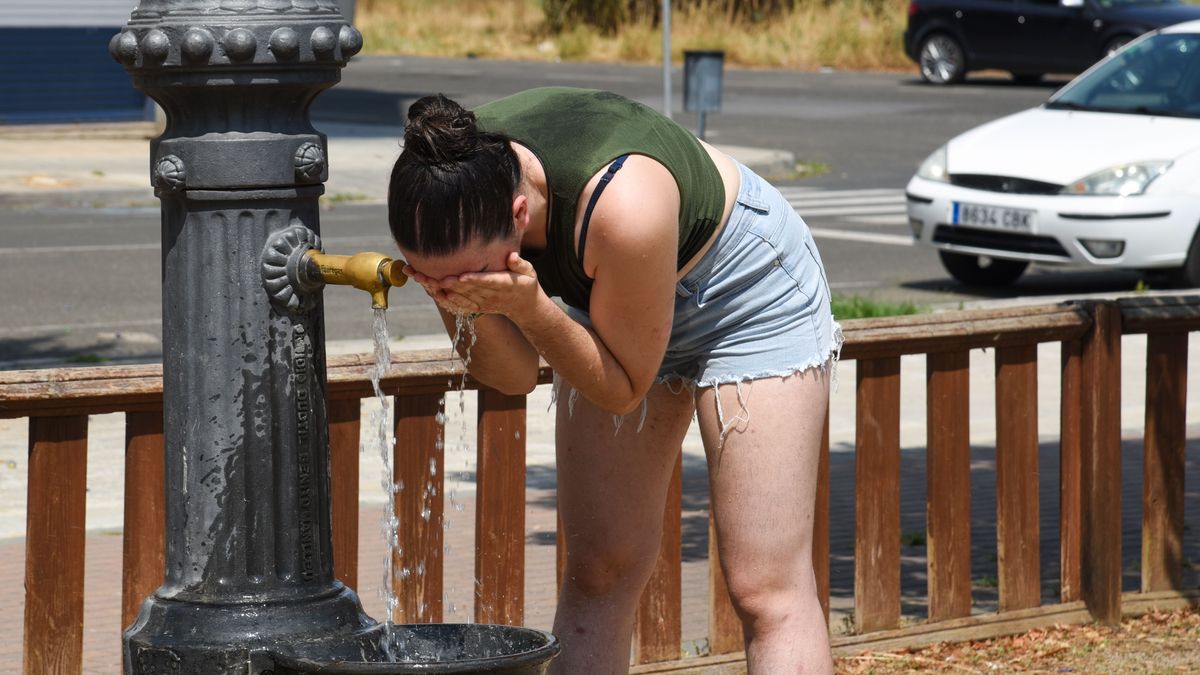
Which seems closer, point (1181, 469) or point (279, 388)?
point (279, 388)

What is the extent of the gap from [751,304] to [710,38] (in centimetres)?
3370

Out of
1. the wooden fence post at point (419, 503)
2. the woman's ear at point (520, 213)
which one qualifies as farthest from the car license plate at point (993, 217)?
the woman's ear at point (520, 213)

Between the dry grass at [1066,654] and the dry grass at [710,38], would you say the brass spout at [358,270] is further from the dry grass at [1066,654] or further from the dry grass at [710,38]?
the dry grass at [710,38]

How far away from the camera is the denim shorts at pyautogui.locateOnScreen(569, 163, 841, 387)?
3193mm

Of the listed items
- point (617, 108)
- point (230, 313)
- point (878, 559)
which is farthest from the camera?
point (878, 559)

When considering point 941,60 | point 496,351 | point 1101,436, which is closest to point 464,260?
point 496,351

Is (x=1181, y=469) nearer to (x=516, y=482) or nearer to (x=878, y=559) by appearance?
(x=878, y=559)

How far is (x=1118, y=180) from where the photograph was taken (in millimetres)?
10758

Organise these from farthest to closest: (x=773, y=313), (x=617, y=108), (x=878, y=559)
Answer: (x=878, y=559) < (x=773, y=313) < (x=617, y=108)

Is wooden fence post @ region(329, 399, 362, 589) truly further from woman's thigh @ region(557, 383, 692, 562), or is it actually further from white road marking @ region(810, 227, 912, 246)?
white road marking @ region(810, 227, 912, 246)

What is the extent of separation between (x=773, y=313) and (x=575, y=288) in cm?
37

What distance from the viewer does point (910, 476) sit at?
6.65 meters

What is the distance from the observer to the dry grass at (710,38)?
34.5m

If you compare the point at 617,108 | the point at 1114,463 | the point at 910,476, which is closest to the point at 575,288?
the point at 617,108
